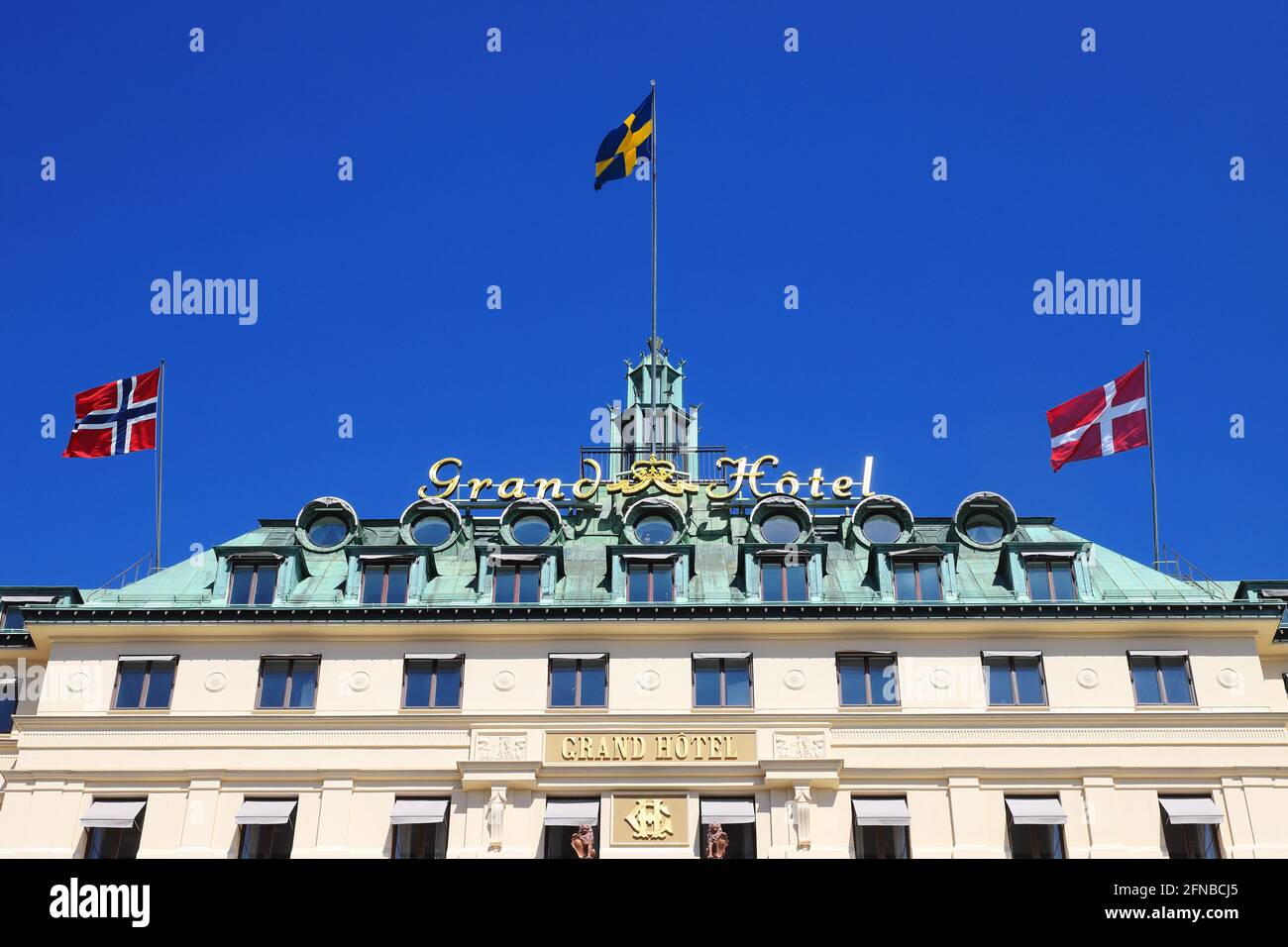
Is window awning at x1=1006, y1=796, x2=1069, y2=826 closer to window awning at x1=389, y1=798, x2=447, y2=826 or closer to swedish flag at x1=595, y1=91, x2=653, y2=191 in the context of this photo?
window awning at x1=389, y1=798, x2=447, y2=826

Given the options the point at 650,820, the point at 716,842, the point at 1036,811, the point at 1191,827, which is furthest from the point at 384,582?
the point at 1191,827

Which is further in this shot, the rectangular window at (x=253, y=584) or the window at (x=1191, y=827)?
the rectangular window at (x=253, y=584)

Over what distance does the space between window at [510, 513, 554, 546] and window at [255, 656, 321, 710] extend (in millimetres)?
8566

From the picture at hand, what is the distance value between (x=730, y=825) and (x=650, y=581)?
358 inches

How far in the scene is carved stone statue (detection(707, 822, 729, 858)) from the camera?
155 feet

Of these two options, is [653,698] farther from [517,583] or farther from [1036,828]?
[1036,828]

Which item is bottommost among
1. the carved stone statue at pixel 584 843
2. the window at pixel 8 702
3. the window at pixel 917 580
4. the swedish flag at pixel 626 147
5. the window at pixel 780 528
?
the carved stone statue at pixel 584 843

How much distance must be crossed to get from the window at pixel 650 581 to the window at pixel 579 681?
2.72m

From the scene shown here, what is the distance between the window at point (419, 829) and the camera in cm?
4838

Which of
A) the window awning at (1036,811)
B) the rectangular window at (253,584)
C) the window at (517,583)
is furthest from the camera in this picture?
the rectangular window at (253,584)

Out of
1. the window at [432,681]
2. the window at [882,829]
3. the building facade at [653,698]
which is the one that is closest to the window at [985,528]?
the building facade at [653,698]

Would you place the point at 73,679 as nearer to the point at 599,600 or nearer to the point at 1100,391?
the point at 599,600

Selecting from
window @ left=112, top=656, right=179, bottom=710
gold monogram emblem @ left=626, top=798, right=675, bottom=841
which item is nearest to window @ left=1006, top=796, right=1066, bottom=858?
gold monogram emblem @ left=626, top=798, right=675, bottom=841

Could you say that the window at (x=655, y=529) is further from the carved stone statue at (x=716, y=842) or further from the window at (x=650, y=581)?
the carved stone statue at (x=716, y=842)
